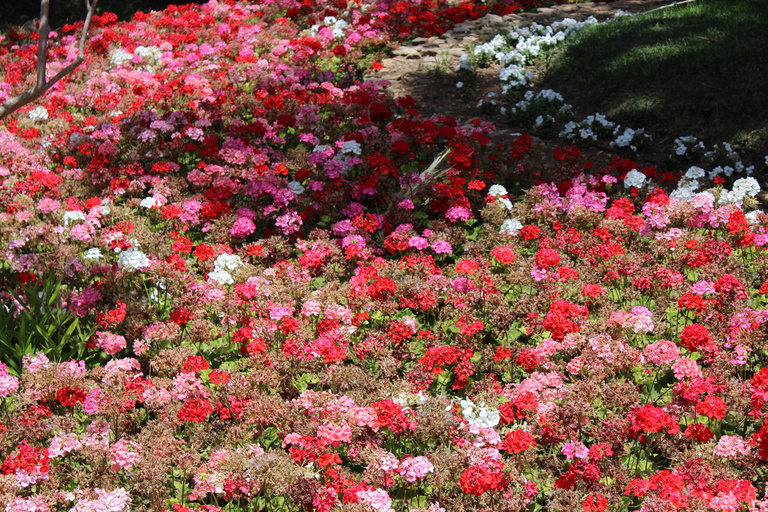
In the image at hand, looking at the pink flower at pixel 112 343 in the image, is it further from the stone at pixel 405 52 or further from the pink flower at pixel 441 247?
the stone at pixel 405 52

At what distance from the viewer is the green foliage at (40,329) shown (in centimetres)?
489

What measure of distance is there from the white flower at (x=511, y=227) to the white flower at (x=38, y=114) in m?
6.28

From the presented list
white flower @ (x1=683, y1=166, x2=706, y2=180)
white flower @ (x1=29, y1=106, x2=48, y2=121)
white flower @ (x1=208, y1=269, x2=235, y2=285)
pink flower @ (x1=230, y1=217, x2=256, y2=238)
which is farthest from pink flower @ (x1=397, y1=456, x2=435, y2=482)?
white flower @ (x1=29, y1=106, x2=48, y2=121)

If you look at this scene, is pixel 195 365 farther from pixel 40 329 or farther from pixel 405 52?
pixel 405 52

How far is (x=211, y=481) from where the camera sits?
387 centimetres

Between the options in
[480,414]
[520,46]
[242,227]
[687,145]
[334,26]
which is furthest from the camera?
[334,26]

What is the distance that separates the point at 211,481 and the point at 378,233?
3.17 meters

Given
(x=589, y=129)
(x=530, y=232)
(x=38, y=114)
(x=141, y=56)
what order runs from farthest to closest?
(x=141, y=56) → (x=38, y=114) → (x=589, y=129) → (x=530, y=232)

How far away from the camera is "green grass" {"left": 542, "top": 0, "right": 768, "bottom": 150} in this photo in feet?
24.6

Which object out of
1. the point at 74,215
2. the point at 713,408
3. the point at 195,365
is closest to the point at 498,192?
the point at 713,408

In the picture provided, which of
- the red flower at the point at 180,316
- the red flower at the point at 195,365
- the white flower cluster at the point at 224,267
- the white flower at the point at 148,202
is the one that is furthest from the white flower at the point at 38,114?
the red flower at the point at 195,365

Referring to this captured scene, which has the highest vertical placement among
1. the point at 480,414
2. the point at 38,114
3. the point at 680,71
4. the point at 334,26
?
the point at 334,26

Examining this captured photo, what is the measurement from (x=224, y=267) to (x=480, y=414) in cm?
273

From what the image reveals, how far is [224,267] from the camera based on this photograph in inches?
229
